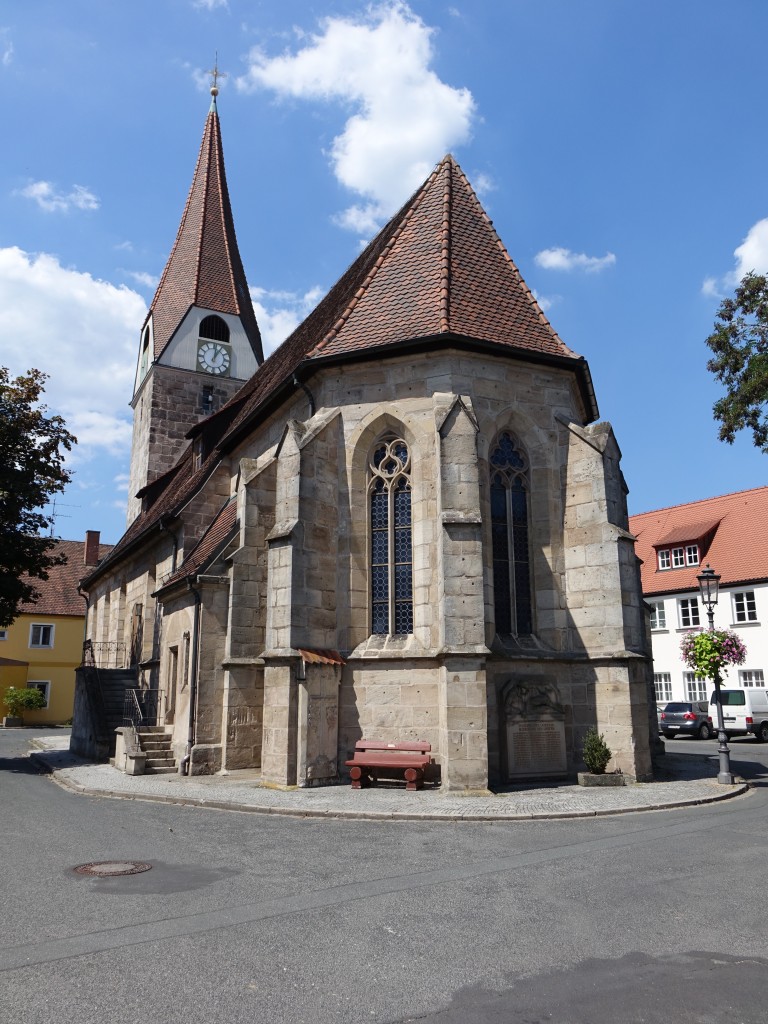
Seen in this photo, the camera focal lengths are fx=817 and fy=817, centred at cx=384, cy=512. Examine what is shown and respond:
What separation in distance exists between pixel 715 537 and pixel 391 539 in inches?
1043

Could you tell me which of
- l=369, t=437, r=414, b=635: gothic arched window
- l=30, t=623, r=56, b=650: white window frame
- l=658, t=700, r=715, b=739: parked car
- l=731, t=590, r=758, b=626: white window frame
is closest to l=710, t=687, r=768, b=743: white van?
l=658, t=700, r=715, b=739: parked car

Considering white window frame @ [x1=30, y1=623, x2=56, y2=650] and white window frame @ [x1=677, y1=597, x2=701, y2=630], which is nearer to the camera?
white window frame @ [x1=677, y1=597, x2=701, y2=630]

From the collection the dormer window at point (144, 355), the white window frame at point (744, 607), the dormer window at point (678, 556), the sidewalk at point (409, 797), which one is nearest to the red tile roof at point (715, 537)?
the dormer window at point (678, 556)

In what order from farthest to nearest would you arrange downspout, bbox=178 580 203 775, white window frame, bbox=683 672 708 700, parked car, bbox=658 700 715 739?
white window frame, bbox=683 672 708 700
parked car, bbox=658 700 715 739
downspout, bbox=178 580 203 775

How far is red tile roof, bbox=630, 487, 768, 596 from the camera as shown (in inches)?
1351

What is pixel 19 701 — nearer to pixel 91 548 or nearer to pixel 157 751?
pixel 91 548

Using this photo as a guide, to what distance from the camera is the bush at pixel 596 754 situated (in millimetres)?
13258

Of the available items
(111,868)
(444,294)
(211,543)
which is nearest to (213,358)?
(211,543)

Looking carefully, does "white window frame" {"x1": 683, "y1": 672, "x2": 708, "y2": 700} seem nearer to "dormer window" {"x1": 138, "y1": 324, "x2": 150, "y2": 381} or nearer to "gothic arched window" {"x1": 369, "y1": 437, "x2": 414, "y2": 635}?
"gothic arched window" {"x1": 369, "y1": 437, "x2": 414, "y2": 635}

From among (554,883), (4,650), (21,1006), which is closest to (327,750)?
(554,883)

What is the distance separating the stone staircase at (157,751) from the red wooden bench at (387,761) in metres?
4.93

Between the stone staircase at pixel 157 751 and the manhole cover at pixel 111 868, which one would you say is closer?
the manhole cover at pixel 111 868

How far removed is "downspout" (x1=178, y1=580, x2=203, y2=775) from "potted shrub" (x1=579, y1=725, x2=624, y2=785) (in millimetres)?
7367

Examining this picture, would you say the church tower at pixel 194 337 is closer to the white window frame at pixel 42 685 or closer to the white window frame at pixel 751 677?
the white window frame at pixel 42 685
